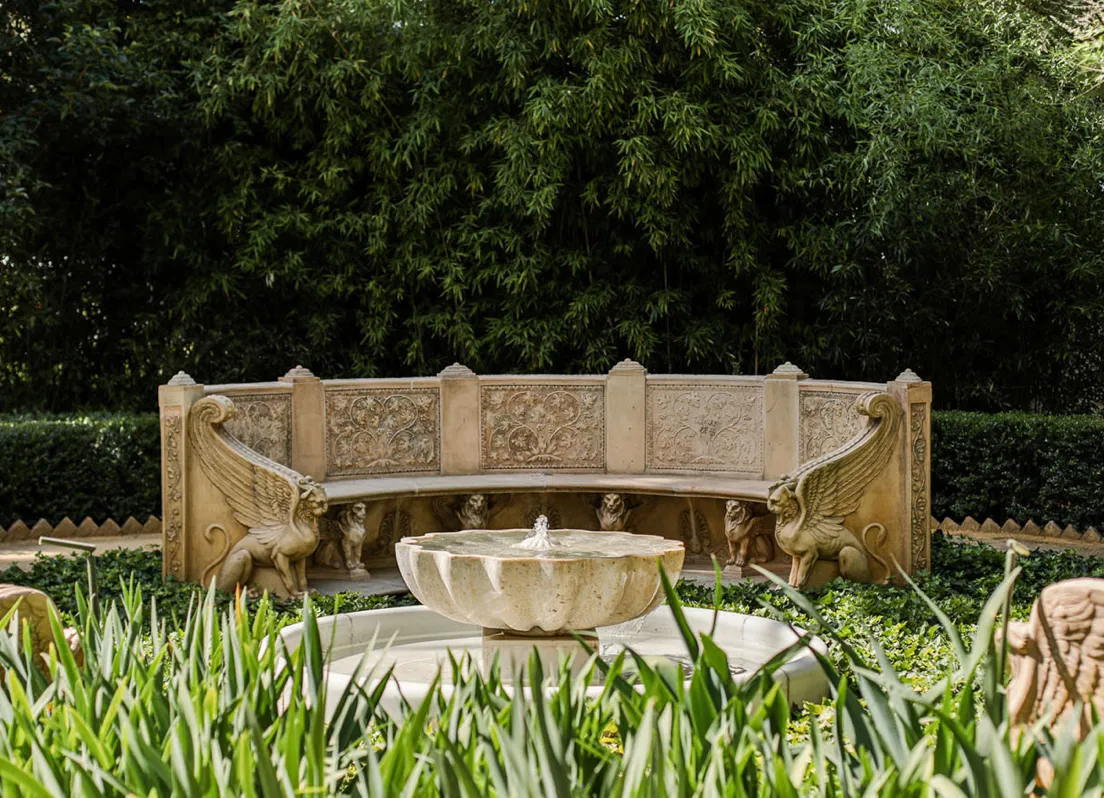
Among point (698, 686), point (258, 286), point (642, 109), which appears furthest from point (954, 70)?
point (698, 686)

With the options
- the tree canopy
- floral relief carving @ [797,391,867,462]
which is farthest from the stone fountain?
the tree canopy

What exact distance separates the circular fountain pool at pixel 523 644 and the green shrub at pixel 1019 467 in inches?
213

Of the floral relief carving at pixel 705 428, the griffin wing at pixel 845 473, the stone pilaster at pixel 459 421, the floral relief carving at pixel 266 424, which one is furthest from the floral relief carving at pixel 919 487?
the floral relief carving at pixel 266 424

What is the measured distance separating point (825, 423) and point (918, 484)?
3.38ft

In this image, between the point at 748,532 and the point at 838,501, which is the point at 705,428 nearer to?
the point at 748,532

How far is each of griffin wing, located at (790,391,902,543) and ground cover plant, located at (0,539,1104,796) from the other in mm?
5375

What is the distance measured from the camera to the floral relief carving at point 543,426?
1036 centimetres

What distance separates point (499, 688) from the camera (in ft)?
10.8

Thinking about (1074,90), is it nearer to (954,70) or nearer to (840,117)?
(954,70)

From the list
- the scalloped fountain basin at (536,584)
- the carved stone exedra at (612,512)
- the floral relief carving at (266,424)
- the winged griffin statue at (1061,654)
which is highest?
the floral relief carving at (266,424)

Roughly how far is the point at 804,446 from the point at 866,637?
11.0 ft

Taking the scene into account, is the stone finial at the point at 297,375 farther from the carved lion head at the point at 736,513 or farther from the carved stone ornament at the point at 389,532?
the carved lion head at the point at 736,513

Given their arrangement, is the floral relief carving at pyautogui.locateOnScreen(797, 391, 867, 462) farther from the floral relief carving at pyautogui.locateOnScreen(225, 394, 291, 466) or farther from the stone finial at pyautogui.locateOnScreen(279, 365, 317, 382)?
the floral relief carving at pyautogui.locateOnScreen(225, 394, 291, 466)

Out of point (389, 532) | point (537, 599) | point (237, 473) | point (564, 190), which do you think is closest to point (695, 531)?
point (389, 532)
